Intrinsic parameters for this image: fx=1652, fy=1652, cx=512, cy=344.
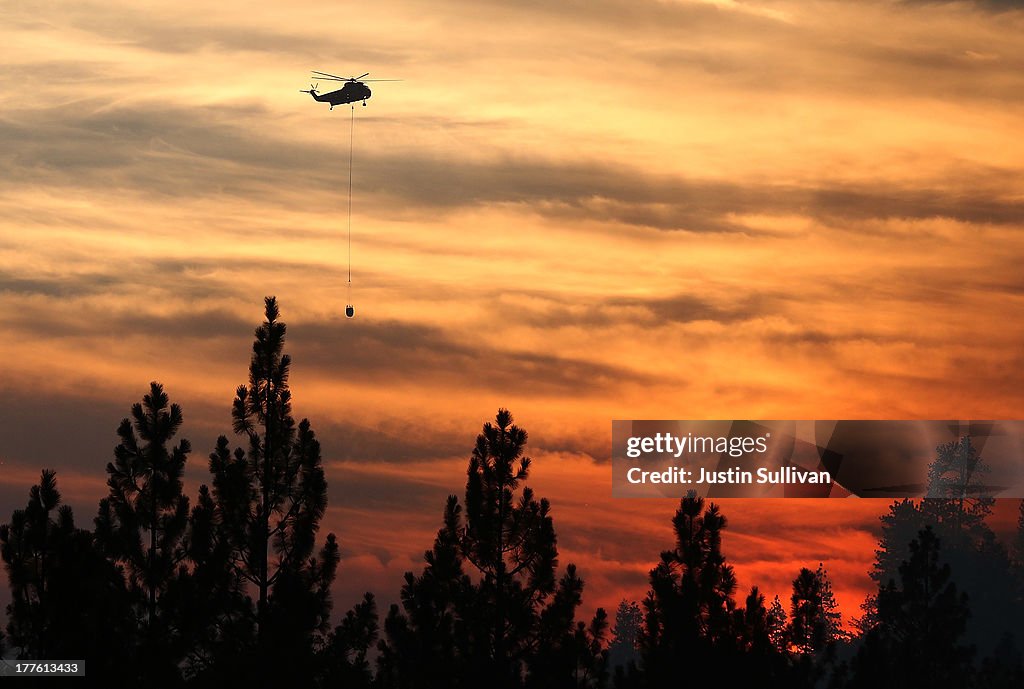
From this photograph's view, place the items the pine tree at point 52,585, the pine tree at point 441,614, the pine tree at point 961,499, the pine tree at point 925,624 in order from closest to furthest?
the pine tree at point 52,585
the pine tree at point 441,614
the pine tree at point 925,624
the pine tree at point 961,499

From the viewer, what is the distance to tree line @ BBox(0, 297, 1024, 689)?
155ft

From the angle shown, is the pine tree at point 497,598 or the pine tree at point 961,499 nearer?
the pine tree at point 497,598

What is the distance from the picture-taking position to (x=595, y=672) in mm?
60375

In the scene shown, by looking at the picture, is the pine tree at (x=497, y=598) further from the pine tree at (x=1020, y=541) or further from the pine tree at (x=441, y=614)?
the pine tree at (x=1020, y=541)

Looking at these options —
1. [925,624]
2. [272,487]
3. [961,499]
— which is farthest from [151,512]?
[961,499]

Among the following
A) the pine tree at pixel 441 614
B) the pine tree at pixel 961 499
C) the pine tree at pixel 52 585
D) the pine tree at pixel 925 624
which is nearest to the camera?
the pine tree at pixel 52 585

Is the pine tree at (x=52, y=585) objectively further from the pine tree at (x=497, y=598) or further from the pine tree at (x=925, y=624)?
the pine tree at (x=925, y=624)

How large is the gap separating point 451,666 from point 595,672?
5.32 meters

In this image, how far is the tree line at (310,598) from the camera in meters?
47.3

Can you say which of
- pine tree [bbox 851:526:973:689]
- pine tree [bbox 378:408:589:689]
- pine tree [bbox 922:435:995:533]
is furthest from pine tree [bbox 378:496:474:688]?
pine tree [bbox 922:435:995:533]

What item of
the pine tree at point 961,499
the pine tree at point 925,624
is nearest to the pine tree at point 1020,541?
the pine tree at point 961,499

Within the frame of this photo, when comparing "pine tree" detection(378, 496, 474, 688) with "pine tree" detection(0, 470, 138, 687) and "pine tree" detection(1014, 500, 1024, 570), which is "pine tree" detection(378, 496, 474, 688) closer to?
"pine tree" detection(0, 470, 138, 687)

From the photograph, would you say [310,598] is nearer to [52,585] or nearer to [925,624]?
[52,585]

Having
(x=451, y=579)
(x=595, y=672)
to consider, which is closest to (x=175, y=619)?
(x=451, y=579)
